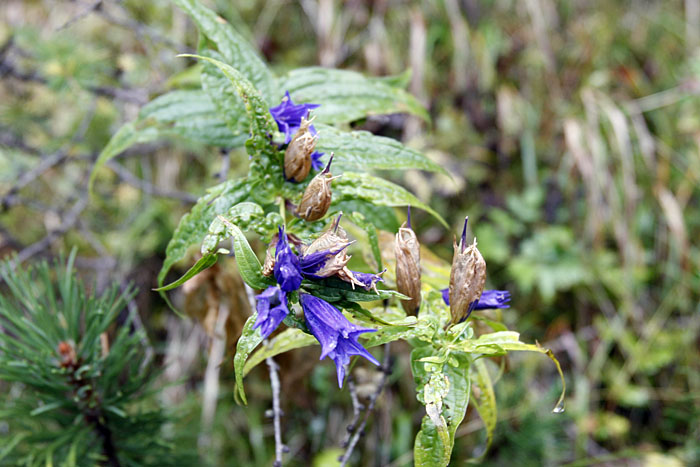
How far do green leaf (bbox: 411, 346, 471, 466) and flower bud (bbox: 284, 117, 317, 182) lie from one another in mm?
340

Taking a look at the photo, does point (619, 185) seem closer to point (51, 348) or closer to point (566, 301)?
point (566, 301)

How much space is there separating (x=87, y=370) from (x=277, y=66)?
1.83 m

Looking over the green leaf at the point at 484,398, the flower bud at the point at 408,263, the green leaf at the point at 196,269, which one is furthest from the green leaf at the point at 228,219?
the green leaf at the point at 484,398

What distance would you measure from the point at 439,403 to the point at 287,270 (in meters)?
0.27

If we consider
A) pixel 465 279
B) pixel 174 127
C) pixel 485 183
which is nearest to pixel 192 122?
pixel 174 127

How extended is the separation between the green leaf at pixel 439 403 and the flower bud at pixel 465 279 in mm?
77

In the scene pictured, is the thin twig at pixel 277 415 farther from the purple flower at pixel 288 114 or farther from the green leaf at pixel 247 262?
the purple flower at pixel 288 114

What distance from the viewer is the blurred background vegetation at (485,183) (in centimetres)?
182

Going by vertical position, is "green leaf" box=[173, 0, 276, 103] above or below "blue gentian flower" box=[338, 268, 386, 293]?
above

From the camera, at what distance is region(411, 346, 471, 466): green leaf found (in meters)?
0.69

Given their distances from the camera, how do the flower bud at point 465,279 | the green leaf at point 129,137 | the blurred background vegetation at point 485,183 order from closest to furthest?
the flower bud at point 465,279
the green leaf at point 129,137
the blurred background vegetation at point 485,183

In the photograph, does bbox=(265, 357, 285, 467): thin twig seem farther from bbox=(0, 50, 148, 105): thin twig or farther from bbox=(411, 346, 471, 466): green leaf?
bbox=(0, 50, 148, 105): thin twig

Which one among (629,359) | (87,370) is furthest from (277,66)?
(629,359)

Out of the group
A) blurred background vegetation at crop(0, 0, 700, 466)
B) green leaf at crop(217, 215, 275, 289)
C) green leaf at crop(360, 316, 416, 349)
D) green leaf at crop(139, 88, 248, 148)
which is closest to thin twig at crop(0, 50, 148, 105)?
blurred background vegetation at crop(0, 0, 700, 466)
